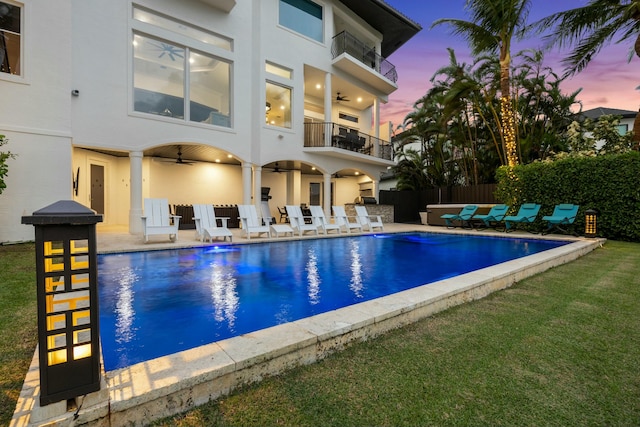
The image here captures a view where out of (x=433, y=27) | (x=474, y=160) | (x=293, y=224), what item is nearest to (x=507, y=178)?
(x=474, y=160)

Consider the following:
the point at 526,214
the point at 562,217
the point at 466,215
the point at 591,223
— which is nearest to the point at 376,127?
the point at 466,215

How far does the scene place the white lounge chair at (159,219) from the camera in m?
8.40

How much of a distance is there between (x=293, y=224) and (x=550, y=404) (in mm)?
9413

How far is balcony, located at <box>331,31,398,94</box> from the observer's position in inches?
593

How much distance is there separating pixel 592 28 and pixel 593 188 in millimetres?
5880

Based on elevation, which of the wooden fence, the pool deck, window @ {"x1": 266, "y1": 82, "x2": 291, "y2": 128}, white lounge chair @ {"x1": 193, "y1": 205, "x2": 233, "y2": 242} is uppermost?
window @ {"x1": 266, "y1": 82, "x2": 291, "y2": 128}

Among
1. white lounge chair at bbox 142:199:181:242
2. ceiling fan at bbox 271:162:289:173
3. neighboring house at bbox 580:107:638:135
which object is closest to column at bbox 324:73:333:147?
ceiling fan at bbox 271:162:289:173

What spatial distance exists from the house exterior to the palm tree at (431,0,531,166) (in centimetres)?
470

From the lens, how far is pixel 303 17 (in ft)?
47.5

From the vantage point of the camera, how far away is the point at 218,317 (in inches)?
135

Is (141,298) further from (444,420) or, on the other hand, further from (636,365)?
(636,365)

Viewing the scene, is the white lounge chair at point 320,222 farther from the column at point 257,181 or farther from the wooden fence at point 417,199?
the wooden fence at point 417,199

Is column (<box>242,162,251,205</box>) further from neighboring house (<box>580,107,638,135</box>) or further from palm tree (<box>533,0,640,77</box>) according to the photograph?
neighboring house (<box>580,107,638,135</box>)

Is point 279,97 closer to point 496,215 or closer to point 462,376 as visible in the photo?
point 496,215
